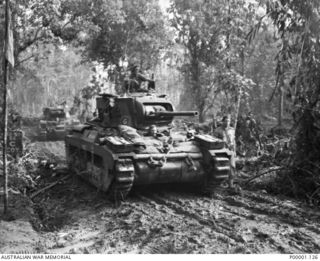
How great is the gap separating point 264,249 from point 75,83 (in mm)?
58473

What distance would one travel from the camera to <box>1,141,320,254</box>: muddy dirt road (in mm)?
6359

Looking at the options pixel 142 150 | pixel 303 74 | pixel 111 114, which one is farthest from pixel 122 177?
pixel 303 74

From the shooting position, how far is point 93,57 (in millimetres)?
25359

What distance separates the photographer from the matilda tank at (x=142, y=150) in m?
8.95

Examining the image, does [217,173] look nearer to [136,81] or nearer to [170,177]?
[170,177]

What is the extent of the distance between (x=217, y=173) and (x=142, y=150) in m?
1.62

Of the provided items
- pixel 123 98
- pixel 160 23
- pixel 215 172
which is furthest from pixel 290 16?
pixel 160 23

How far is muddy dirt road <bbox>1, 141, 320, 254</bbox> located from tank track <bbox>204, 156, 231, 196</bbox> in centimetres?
24

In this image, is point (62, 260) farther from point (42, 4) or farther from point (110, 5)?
point (110, 5)

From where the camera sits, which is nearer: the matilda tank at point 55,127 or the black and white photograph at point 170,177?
the black and white photograph at point 170,177

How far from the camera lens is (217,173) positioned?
9477 mm

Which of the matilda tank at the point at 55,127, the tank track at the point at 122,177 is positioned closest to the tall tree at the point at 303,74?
the tank track at the point at 122,177

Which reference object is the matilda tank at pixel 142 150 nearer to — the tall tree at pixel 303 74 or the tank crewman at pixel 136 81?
the tank crewman at pixel 136 81

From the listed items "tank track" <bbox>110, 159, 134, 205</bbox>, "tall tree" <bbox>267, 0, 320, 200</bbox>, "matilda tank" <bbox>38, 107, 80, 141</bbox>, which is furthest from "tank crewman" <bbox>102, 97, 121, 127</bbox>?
"matilda tank" <bbox>38, 107, 80, 141</bbox>
